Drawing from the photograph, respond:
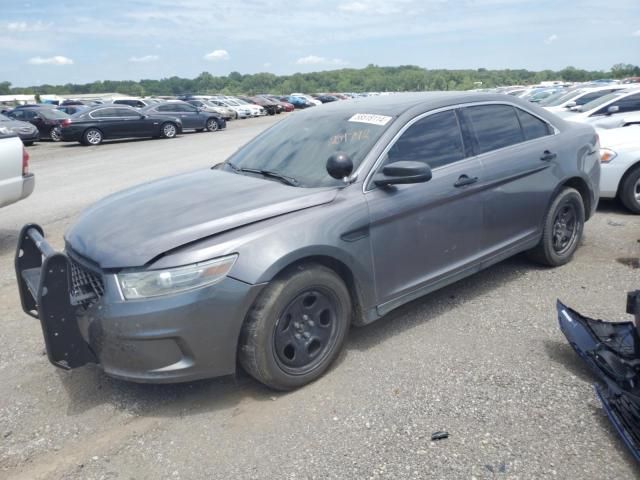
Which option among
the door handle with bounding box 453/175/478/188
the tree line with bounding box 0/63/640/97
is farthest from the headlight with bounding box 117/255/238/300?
the tree line with bounding box 0/63/640/97

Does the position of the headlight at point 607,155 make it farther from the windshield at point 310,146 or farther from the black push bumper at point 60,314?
the black push bumper at point 60,314

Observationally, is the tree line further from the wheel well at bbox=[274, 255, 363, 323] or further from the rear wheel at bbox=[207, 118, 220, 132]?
the wheel well at bbox=[274, 255, 363, 323]

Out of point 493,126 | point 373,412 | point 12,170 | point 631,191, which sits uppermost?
point 493,126

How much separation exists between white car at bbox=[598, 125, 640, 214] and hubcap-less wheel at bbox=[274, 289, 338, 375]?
5.09 m

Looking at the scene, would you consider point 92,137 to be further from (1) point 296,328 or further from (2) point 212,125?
(1) point 296,328

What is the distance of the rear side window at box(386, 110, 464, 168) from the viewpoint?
12.1 ft

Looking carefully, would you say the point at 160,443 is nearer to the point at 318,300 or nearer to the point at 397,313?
the point at 318,300

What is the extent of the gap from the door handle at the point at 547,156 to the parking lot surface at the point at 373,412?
1.14m

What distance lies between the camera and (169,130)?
22438 mm

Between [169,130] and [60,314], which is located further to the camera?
[169,130]

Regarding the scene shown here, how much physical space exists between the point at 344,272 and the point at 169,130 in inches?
817

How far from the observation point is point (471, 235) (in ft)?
13.2

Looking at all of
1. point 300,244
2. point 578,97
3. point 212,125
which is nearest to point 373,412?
point 300,244

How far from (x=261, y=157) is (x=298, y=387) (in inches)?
71.7
